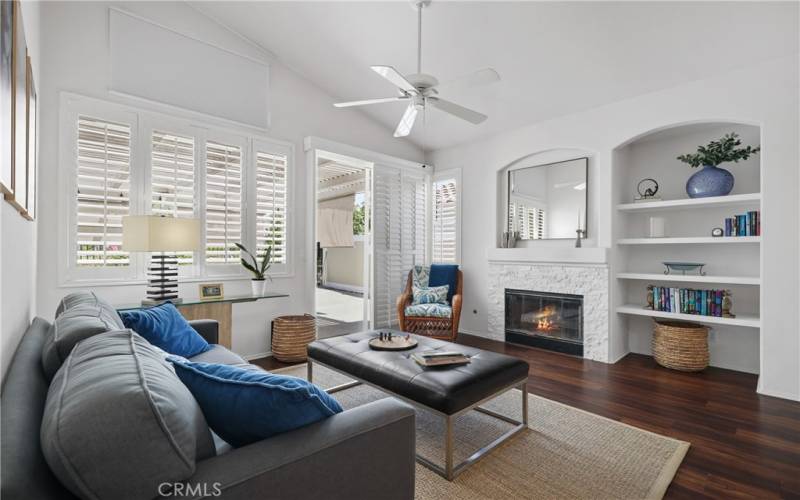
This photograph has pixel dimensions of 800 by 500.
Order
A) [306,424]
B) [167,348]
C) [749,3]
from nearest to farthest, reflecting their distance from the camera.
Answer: [306,424] → [167,348] → [749,3]

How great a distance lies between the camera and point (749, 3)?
2.64 meters

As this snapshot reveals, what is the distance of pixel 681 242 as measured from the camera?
3.71 metres

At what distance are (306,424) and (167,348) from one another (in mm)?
1545

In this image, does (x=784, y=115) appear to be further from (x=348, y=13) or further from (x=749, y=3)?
(x=348, y=13)

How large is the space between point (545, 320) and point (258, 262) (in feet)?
10.7

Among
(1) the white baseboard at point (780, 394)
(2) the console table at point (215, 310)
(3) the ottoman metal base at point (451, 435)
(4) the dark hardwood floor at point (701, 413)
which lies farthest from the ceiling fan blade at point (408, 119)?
(1) the white baseboard at point (780, 394)

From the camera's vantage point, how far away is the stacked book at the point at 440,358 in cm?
226

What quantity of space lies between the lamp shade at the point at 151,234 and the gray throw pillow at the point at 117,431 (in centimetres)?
218

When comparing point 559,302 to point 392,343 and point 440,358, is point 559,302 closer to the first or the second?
point 392,343

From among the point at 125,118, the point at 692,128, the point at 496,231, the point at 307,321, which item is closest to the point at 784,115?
the point at 692,128

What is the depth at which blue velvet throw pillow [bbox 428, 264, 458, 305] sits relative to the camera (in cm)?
488

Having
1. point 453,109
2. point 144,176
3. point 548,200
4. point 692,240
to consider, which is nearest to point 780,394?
point 692,240

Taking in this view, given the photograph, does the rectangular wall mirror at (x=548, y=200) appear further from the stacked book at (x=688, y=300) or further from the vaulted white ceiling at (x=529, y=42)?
the stacked book at (x=688, y=300)

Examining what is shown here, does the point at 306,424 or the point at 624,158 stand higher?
the point at 624,158
